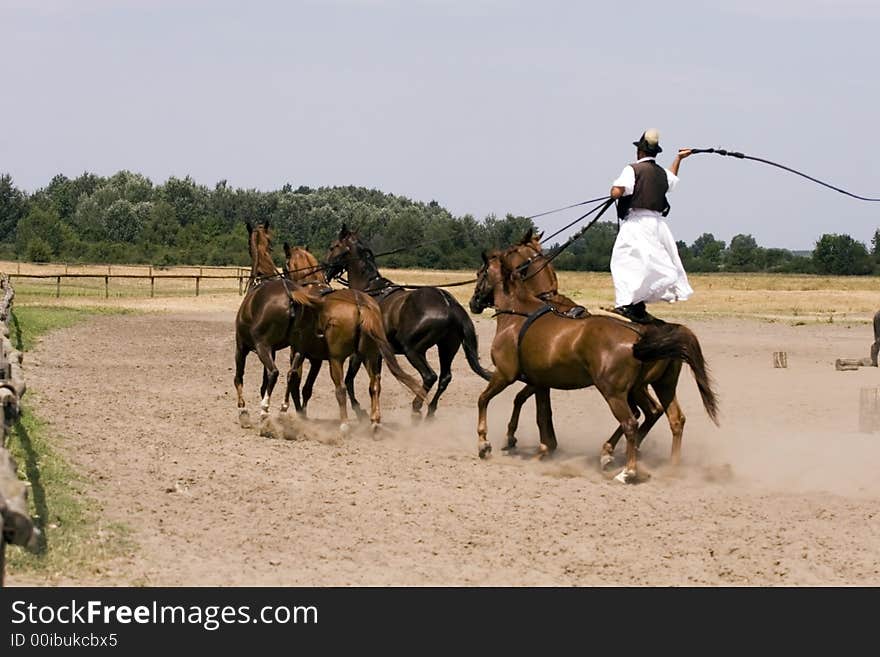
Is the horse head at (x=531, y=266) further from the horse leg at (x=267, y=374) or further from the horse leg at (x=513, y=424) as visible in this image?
the horse leg at (x=267, y=374)

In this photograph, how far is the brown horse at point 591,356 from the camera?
458 inches

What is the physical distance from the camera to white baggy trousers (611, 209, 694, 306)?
40.0ft

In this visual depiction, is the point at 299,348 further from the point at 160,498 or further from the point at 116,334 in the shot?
the point at 116,334

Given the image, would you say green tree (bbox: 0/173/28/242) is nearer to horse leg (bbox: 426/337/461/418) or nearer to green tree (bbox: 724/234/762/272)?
green tree (bbox: 724/234/762/272)

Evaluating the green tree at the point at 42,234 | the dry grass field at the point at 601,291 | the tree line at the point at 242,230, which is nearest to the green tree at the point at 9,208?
the tree line at the point at 242,230

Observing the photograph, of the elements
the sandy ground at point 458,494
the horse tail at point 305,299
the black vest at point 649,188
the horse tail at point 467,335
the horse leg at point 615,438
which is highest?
the black vest at point 649,188

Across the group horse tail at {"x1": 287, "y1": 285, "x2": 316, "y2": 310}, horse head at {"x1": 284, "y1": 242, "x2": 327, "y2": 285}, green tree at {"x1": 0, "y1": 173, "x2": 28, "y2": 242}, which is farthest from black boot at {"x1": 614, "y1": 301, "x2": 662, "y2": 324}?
green tree at {"x1": 0, "y1": 173, "x2": 28, "y2": 242}

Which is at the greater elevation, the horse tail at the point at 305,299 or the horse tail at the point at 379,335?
the horse tail at the point at 305,299

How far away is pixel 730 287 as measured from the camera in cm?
6166

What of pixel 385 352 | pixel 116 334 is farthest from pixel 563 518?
pixel 116 334

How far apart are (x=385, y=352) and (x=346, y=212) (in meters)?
85.7

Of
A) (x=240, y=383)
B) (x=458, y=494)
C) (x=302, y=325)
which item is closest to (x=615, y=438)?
(x=458, y=494)
